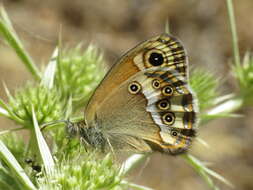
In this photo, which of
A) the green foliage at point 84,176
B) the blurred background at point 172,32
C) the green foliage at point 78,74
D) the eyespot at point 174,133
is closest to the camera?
the green foliage at point 84,176

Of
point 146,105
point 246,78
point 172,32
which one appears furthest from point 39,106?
point 172,32

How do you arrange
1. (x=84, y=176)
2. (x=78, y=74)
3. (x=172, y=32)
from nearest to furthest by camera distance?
(x=84, y=176), (x=78, y=74), (x=172, y=32)

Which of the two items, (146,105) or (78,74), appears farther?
(78,74)

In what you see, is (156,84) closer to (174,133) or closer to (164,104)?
(164,104)

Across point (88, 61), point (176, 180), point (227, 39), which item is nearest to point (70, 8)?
point (227, 39)

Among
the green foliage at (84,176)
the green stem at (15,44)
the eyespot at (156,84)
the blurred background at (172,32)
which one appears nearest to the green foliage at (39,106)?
the green stem at (15,44)

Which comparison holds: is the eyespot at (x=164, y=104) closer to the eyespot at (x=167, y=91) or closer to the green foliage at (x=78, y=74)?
the eyespot at (x=167, y=91)

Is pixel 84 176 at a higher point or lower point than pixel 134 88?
lower
